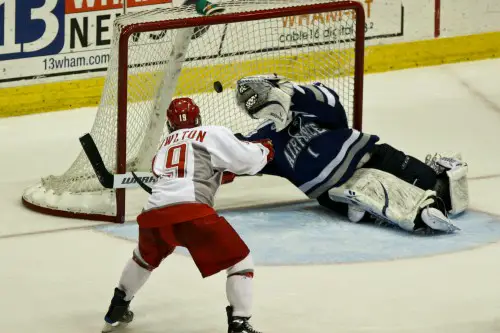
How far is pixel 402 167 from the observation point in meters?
7.38

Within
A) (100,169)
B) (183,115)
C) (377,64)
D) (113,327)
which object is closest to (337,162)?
(100,169)

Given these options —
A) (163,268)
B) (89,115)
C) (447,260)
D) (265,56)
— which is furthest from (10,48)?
(447,260)

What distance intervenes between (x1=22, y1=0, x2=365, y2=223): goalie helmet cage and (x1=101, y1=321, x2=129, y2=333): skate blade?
137 cm

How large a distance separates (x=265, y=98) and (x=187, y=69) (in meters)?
0.95

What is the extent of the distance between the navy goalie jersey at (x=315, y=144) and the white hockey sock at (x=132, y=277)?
5.32 feet

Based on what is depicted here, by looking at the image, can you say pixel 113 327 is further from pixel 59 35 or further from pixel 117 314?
pixel 59 35

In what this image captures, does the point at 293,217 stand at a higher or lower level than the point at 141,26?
lower

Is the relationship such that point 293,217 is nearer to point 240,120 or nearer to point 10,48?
point 240,120

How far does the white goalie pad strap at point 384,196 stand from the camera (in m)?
7.04

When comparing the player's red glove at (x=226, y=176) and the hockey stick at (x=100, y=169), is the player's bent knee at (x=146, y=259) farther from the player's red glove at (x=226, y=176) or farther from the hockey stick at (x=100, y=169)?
the hockey stick at (x=100, y=169)

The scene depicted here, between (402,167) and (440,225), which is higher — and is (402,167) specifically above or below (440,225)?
above

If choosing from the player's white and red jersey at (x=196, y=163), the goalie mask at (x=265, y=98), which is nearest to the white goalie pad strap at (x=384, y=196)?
the goalie mask at (x=265, y=98)

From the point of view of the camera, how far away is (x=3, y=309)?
6145 millimetres

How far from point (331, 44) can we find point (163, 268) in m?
1.94
